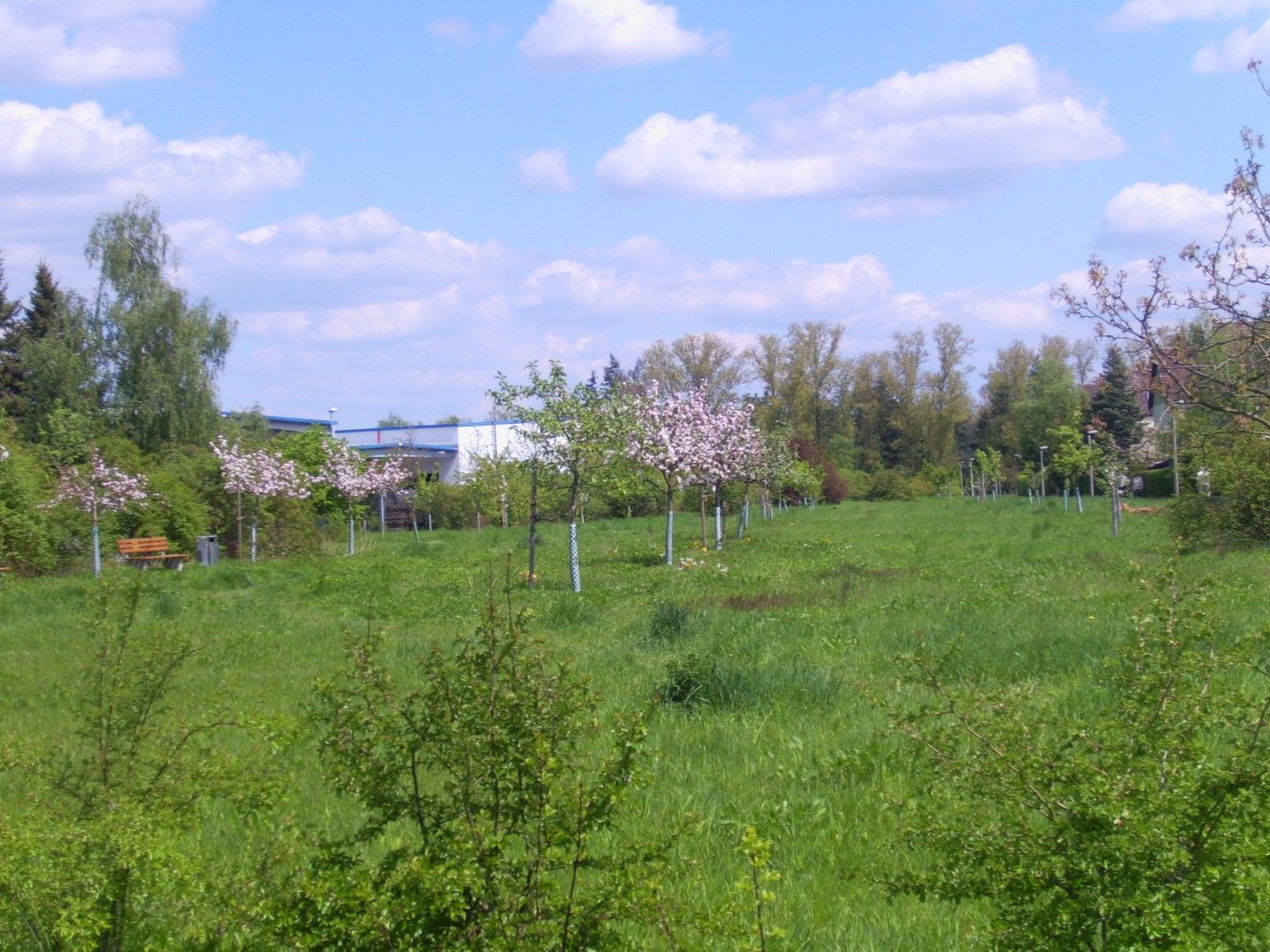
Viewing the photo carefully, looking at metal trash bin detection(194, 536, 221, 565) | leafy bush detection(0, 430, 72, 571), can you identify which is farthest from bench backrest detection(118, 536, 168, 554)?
leafy bush detection(0, 430, 72, 571)

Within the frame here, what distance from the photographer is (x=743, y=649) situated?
10.9 meters

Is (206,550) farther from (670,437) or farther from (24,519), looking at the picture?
(670,437)

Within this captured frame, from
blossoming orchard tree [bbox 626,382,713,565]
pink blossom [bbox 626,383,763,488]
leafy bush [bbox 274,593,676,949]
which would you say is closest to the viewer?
leafy bush [bbox 274,593,676,949]

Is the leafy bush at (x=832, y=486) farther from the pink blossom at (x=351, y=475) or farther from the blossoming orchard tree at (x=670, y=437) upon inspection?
the pink blossom at (x=351, y=475)

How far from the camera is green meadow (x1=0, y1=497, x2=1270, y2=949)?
4969 mm

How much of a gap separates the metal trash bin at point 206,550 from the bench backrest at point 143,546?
0.77 metres

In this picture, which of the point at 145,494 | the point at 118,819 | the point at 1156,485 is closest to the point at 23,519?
the point at 145,494

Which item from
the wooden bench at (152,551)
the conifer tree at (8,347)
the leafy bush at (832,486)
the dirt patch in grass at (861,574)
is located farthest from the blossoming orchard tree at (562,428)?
the leafy bush at (832,486)

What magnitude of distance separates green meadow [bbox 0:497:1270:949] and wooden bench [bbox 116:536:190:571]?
2.64m

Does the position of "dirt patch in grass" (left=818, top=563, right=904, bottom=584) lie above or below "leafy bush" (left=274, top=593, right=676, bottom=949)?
Result: below

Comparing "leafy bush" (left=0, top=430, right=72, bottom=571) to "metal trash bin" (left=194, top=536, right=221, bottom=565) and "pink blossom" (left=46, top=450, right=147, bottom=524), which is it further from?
"metal trash bin" (left=194, top=536, right=221, bottom=565)

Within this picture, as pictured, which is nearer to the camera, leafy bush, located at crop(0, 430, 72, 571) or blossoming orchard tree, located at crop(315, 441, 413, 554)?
leafy bush, located at crop(0, 430, 72, 571)

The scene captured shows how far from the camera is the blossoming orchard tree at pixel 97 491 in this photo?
25281mm

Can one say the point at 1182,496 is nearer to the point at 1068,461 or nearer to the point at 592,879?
the point at 1068,461
